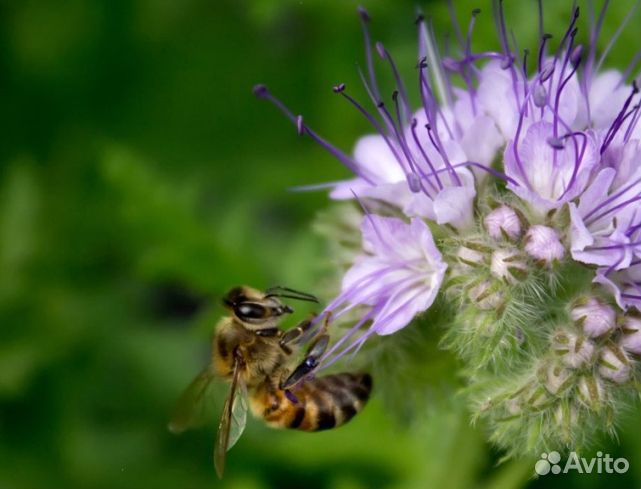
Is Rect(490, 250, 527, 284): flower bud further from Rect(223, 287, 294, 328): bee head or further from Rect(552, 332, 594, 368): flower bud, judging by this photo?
Rect(223, 287, 294, 328): bee head

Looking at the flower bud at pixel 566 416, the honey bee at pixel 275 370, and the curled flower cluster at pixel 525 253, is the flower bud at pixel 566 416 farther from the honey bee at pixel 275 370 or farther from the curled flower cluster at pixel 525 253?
the honey bee at pixel 275 370

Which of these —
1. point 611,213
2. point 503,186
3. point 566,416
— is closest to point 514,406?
point 566,416

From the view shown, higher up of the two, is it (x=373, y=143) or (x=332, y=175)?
(x=373, y=143)

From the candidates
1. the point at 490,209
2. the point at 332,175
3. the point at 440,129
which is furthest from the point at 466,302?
the point at 332,175

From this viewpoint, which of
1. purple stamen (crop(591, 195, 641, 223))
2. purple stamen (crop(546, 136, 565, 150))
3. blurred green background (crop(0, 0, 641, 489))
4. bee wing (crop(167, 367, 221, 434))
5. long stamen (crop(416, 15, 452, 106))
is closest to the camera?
purple stamen (crop(546, 136, 565, 150))

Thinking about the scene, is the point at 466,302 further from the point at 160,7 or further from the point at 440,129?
A: the point at 160,7

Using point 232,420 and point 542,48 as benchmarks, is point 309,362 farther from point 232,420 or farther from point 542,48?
point 542,48

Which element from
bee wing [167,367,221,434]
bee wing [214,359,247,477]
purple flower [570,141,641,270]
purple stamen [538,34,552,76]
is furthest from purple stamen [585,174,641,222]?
bee wing [167,367,221,434]
